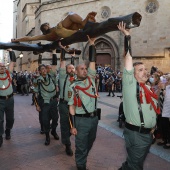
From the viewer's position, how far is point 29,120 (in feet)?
30.4

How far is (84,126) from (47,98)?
2.48 metres

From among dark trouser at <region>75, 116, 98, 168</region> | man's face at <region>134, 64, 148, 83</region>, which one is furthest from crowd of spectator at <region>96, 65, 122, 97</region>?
man's face at <region>134, 64, 148, 83</region>

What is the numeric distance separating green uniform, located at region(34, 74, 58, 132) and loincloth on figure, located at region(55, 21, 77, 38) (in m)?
2.39

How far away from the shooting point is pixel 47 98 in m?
6.35

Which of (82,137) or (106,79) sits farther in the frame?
(106,79)

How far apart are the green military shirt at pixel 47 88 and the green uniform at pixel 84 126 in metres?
2.25

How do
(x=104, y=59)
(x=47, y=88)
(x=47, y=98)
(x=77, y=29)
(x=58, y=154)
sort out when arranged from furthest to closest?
(x=104, y=59)
(x=47, y=88)
(x=47, y=98)
(x=58, y=154)
(x=77, y=29)

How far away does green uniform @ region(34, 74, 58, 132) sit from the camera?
6.25 m

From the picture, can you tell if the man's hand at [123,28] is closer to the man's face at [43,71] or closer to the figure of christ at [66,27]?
the figure of christ at [66,27]

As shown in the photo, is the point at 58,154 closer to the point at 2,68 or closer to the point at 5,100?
the point at 5,100

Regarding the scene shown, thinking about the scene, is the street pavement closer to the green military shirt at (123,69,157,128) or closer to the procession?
the procession

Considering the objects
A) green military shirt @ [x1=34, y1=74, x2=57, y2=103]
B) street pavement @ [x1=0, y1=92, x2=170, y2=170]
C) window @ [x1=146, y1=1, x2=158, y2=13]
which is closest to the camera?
street pavement @ [x1=0, y1=92, x2=170, y2=170]

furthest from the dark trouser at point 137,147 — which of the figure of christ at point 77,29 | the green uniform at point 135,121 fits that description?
the figure of christ at point 77,29

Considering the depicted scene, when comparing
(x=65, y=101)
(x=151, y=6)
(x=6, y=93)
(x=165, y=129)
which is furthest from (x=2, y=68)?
(x=151, y=6)
